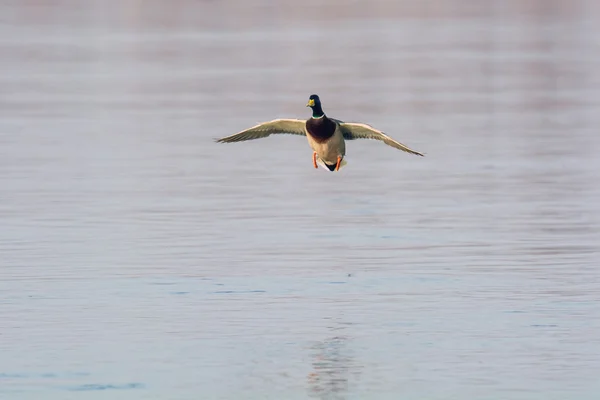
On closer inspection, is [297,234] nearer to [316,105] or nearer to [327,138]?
[327,138]

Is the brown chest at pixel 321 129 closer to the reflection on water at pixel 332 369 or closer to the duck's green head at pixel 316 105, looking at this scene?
the duck's green head at pixel 316 105

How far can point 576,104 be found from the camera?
27016 millimetres

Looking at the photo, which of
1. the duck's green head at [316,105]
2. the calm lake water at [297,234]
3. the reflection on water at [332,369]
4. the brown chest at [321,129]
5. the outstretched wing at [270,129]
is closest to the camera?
the reflection on water at [332,369]

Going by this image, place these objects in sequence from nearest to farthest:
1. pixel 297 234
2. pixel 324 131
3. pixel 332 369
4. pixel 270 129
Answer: pixel 332 369 < pixel 324 131 < pixel 270 129 < pixel 297 234

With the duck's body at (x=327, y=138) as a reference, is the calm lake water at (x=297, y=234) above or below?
below

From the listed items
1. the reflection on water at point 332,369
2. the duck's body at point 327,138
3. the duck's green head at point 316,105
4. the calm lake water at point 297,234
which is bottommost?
the calm lake water at point 297,234

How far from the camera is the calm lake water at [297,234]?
11023mm

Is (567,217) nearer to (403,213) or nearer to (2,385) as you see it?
(403,213)

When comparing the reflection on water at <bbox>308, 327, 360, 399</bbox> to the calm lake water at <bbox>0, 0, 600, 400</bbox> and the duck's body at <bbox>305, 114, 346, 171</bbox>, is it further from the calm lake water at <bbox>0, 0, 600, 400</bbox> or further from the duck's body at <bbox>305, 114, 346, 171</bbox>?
the duck's body at <bbox>305, 114, 346, 171</bbox>

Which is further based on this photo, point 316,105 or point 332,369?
point 316,105

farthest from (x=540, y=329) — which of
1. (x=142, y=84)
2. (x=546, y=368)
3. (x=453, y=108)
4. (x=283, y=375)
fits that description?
(x=142, y=84)

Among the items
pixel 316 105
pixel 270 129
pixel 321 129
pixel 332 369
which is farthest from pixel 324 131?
pixel 332 369

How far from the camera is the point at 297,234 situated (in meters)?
15.9

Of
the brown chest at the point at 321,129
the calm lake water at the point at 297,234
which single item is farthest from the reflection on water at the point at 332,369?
the brown chest at the point at 321,129
